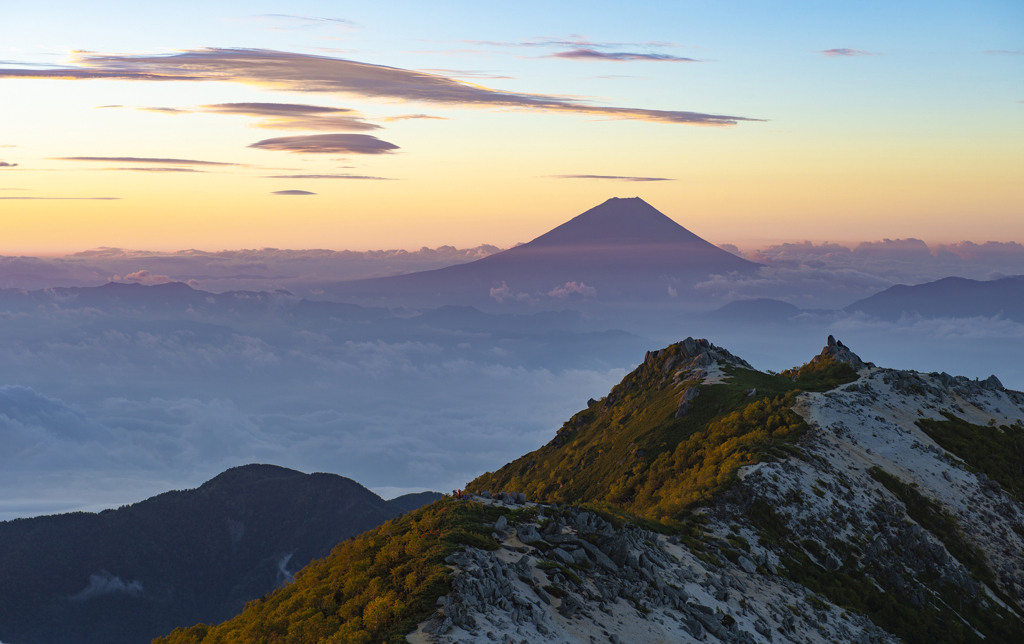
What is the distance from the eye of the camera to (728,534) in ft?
122

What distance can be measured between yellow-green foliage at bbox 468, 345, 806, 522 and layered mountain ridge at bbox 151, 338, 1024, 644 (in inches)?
10.1

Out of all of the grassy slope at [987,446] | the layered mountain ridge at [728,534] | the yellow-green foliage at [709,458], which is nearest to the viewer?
the layered mountain ridge at [728,534]

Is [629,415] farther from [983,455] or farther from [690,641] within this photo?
[690,641]

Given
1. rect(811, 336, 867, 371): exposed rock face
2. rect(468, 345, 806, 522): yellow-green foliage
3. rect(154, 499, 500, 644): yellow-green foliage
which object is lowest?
rect(468, 345, 806, 522): yellow-green foliage

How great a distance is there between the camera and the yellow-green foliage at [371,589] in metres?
21.8

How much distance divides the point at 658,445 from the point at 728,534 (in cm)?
2178

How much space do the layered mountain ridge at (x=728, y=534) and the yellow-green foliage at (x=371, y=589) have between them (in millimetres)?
110

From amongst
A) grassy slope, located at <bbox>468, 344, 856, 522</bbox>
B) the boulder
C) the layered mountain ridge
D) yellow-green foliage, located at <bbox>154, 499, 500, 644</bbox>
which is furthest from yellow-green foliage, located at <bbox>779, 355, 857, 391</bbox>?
yellow-green foliage, located at <bbox>154, 499, 500, 644</bbox>

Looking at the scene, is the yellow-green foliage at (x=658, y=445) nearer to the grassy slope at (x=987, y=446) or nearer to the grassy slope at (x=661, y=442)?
the grassy slope at (x=661, y=442)

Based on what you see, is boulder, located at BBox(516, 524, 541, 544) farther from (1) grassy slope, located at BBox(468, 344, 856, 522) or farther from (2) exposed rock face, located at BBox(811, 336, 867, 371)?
(2) exposed rock face, located at BBox(811, 336, 867, 371)

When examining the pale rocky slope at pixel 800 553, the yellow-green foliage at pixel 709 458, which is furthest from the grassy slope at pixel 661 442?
the pale rocky slope at pixel 800 553

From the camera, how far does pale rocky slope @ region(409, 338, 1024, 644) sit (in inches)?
918

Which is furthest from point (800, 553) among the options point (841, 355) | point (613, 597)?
point (841, 355)

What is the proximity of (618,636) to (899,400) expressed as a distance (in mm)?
48421
